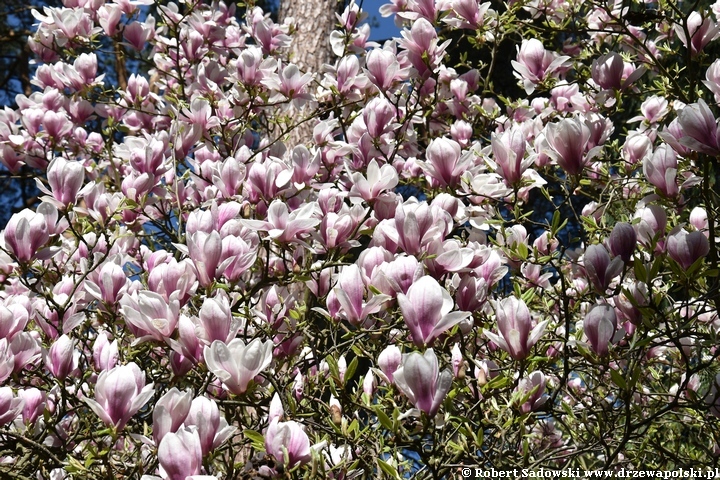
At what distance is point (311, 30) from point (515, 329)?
9.20 ft

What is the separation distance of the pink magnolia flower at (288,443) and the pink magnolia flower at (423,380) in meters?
0.21

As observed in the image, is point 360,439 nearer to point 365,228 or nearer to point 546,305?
point 365,228

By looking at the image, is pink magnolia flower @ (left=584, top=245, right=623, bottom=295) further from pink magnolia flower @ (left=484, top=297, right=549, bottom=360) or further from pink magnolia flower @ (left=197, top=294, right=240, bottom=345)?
pink magnolia flower @ (left=197, top=294, right=240, bottom=345)

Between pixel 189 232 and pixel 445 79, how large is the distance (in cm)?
159

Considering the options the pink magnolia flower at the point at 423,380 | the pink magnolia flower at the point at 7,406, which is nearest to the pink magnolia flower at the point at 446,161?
the pink magnolia flower at the point at 423,380

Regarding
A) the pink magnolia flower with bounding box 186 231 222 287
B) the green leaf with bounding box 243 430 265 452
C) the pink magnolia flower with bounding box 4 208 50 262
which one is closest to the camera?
the green leaf with bounding box 243 430 265 452

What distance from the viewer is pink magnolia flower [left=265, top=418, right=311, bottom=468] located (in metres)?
1.18

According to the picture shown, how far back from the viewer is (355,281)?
1.43 m

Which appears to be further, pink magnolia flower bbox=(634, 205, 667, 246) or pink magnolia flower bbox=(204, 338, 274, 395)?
pink magnolia flower bbox=(634, 205, 667, 246)

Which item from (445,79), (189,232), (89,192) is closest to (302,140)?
(445,79)

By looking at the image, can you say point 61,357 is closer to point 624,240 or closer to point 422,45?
point 624,240

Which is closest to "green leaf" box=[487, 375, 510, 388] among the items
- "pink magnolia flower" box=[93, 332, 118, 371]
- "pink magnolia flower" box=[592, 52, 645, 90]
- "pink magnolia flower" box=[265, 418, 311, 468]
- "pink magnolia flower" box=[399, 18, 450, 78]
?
"pink magnolia flower" box=[265, 418, 311, 468]

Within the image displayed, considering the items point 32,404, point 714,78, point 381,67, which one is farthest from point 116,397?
point 714,78

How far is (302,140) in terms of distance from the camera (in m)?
3.46
